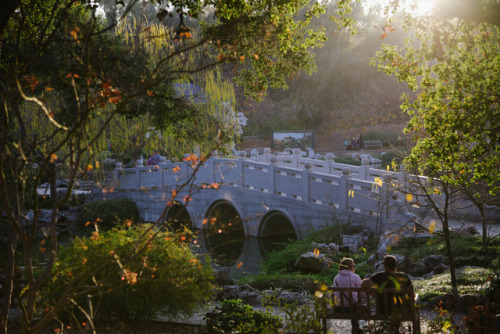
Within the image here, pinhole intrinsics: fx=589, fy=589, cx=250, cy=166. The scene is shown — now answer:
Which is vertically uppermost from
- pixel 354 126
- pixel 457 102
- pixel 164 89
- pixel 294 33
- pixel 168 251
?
pixel 354 126

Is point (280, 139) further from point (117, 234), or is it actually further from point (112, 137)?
point (117, 234)

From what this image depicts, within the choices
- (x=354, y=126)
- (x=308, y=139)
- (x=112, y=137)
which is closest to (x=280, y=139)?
(x=308, y=139)

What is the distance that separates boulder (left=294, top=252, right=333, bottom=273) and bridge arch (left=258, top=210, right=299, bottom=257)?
19.2 ft

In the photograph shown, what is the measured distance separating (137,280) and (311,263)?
7.31 metres

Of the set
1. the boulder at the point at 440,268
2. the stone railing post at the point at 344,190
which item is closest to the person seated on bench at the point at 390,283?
the boulder at the point at 440,268

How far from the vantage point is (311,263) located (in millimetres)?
13766

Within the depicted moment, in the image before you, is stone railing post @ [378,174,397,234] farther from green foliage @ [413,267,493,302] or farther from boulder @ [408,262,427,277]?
green foliage @ [413,267,493,302]

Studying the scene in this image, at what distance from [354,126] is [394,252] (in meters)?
30.0

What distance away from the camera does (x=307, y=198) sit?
18.1m

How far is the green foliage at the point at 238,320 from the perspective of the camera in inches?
260

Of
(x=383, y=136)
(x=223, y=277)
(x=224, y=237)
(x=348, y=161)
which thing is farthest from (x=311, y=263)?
(x=383, y=136)

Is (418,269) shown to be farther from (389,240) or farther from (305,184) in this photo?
(305,184)

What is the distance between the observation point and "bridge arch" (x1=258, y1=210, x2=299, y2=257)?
66.5 feet

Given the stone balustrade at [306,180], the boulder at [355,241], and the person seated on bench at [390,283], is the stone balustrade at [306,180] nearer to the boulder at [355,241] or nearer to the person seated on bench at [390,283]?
the boulder at [355,241]
